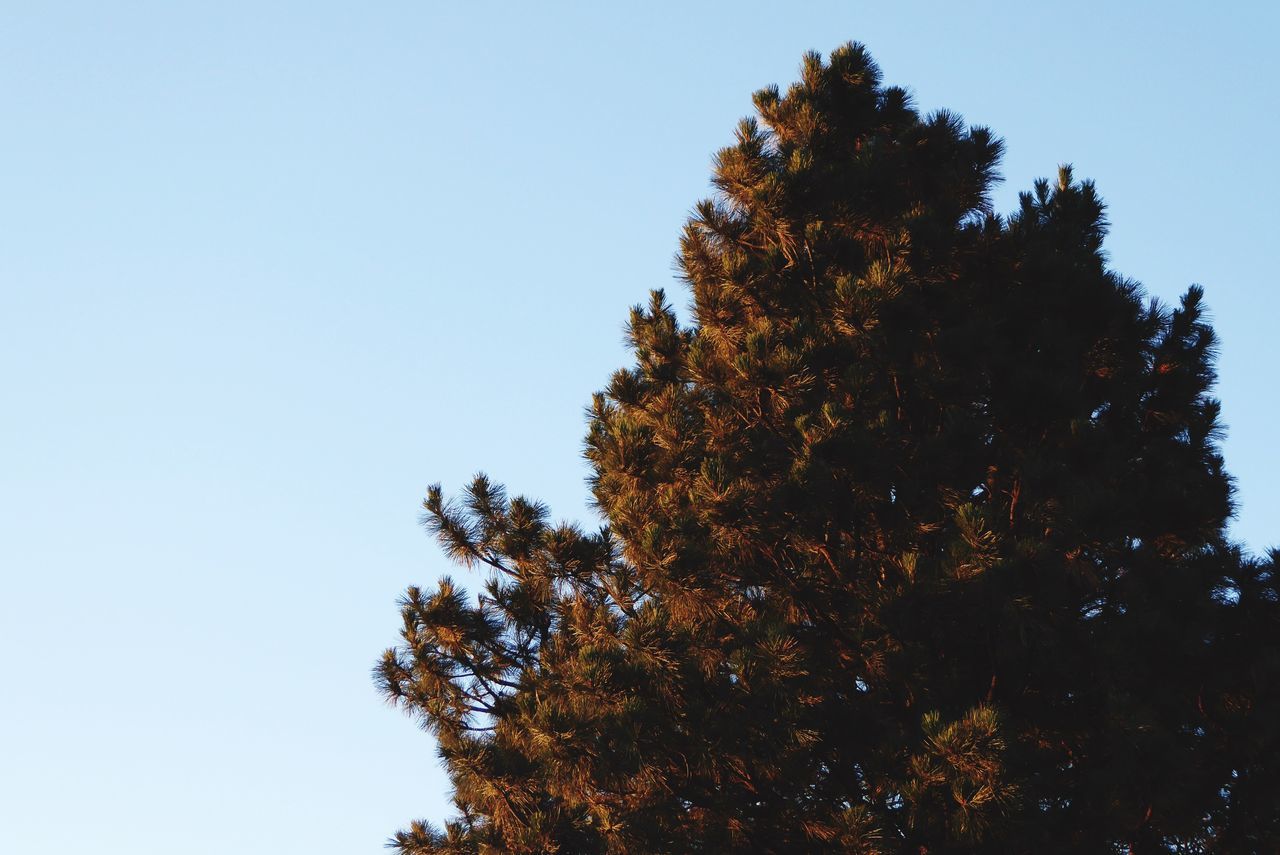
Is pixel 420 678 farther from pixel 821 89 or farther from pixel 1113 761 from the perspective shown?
pixel 821 89

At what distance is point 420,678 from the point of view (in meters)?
13.4

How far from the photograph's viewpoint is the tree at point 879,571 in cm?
1045

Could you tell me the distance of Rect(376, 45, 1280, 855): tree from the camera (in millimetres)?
10445

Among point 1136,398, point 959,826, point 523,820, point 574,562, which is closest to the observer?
point 959,826

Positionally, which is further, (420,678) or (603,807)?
(420,678)

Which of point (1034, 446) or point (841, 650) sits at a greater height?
point (1034, 446)

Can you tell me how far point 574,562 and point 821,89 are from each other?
6039 millimetres

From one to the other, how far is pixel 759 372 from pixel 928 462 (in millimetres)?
1787

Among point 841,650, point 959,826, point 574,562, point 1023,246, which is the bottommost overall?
point 959,826

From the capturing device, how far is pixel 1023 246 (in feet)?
44.2

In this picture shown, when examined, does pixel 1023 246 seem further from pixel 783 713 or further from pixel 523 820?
pixel 523 820

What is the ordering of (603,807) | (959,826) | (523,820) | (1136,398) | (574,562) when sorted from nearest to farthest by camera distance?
(959,826) < (603,807) < (523,820) < (1136,398) < (574,562)

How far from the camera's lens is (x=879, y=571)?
12.3 meters

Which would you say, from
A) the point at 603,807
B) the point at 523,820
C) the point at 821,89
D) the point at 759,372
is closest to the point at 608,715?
the point at 603,807
